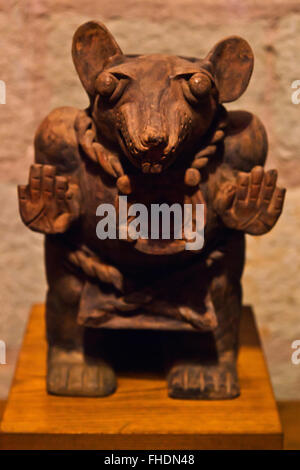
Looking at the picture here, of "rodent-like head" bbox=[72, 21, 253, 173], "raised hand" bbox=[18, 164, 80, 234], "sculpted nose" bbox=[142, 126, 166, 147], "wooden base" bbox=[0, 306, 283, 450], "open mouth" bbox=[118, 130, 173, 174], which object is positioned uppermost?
"rodent-like head" bbox=[72, 21, 253, 173]

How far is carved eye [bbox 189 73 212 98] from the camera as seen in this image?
885 mm

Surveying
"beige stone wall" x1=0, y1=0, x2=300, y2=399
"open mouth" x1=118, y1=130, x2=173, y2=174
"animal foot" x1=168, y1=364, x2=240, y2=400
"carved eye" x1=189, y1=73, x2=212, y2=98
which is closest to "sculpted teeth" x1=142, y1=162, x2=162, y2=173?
"open mouth" x1=118, y1=130, x2=173, y2=174

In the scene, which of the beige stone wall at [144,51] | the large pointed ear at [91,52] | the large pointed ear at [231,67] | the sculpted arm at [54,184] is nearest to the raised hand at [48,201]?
the sculpted arm at [54,184]

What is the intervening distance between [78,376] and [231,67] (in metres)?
0.48

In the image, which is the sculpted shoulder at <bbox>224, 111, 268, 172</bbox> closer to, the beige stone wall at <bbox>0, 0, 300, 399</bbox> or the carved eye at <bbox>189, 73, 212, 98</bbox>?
the carved eye at <bbox>189, 73, 212, 98</bbox>

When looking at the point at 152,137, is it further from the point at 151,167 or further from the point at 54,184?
the point at 54,184

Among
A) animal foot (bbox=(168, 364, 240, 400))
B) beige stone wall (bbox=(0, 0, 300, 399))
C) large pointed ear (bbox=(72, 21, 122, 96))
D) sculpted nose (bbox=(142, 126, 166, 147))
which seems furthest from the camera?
beige stone wall (bbox=(0, 0, 300, 399))

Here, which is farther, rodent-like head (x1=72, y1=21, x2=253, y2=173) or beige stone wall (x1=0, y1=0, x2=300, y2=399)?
beige stone wall (x1=0, y1=0, x2=300, y2=399)

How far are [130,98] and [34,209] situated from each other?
210 mm

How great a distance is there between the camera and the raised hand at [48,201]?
97 cm

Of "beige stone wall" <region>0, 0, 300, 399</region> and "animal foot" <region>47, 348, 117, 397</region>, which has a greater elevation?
"beige stone wall" <region>0, 0, 300, 399</region>

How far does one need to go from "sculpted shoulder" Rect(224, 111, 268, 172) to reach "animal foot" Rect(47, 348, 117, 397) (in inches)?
14.0

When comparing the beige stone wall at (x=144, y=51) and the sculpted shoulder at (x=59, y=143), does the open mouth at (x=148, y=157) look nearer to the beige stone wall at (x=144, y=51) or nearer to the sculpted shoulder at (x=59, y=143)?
the sculpted shoulder at (x=59, y=143)

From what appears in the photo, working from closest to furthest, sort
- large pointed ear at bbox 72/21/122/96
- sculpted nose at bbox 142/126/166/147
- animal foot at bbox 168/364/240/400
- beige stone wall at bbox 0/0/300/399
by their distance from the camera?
sculpted nose at bbox 142/126/166/147 → large pointed ear at bbox 72/21/122/96 → animal foot at bbox 168/364/240/400 → beige stone wall at bbox 0/0/300/399
